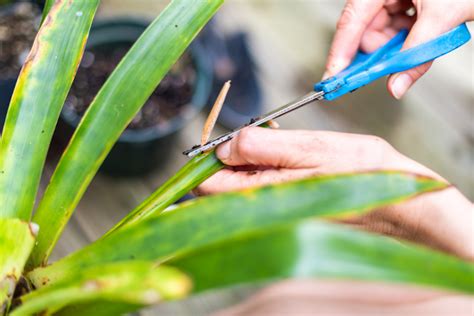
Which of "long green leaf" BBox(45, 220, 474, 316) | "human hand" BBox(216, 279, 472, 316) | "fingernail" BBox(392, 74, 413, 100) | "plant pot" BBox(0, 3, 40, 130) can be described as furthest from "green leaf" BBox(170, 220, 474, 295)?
"plant pot" BBox(0, 3, 40, 130)

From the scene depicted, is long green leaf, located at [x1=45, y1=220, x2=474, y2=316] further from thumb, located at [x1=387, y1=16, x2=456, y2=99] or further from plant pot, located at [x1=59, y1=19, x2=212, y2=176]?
plant pot, located at [x1=59, y1=19, x2=212, y2=176]

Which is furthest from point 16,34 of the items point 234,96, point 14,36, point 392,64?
point 392,64

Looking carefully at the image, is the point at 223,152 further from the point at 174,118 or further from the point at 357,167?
the point at 174,118

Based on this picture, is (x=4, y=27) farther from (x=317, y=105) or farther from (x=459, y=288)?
(x=459, y=288)

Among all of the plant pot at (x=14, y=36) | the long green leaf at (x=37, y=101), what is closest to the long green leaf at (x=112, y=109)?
the long green leaf at (x=37, y=101)

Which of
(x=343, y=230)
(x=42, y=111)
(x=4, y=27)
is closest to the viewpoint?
(x=343, y=230)

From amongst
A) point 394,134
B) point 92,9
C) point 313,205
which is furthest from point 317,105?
point 313,205

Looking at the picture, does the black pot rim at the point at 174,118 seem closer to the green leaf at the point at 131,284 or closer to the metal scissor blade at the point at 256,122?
the metal scissor blade at the point at 256,122
